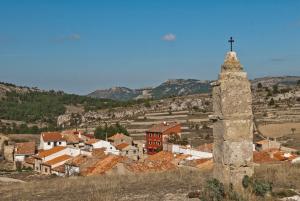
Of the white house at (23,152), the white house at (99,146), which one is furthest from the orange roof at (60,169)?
the white house at (23,152)

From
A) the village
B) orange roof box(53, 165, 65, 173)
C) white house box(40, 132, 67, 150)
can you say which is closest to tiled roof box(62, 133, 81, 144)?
the village

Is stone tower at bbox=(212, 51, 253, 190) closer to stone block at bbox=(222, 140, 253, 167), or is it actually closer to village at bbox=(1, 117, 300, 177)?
stone block at bbox=(222, 140, 253, 167)

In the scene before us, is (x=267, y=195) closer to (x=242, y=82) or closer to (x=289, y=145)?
(x=242, y=82)

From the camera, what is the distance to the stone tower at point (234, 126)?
1072 cm

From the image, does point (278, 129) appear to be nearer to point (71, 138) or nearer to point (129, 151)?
point (129, 151)

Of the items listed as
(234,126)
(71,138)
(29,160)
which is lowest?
(29,160)

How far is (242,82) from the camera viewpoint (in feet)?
35.7

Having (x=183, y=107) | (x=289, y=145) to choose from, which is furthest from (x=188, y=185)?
(x=183, y=107)

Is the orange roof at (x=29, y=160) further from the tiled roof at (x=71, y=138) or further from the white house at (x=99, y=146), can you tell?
the white house at (x=99, y=146)

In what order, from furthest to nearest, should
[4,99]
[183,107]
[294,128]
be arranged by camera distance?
[4,99] → [183,107] → [294,128]

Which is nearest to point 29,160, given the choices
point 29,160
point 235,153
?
point 29,160

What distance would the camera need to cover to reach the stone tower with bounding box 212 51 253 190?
10.7 meters

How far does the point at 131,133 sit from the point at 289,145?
32.4 metres

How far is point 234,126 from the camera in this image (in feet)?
35.3
